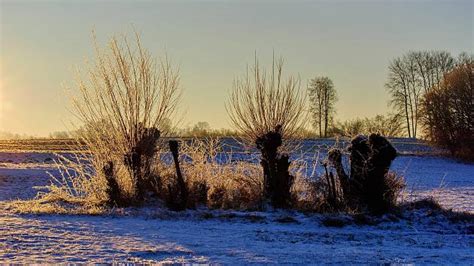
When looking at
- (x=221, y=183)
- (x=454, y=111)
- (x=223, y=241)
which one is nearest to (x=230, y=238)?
(x=223, y=241)

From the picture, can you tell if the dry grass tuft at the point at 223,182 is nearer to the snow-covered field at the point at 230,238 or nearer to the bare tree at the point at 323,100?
the snow-covered field at the point at 230,238

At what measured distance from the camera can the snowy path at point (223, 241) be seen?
10.0 m

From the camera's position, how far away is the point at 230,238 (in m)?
12.0

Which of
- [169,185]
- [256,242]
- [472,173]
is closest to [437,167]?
[472,173]

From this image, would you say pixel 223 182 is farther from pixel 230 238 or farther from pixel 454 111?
pixel 454 111

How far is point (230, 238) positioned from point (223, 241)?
0.43 meters

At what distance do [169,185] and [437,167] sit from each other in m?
33.4

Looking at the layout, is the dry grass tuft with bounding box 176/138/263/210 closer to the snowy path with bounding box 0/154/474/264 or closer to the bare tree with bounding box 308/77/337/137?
the snowy path with bounding box 0/154/474/264

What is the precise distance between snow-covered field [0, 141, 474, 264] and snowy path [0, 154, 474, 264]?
0.06 ft

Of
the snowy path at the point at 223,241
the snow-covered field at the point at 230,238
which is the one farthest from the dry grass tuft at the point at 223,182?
the snowy path at the point at 223,241

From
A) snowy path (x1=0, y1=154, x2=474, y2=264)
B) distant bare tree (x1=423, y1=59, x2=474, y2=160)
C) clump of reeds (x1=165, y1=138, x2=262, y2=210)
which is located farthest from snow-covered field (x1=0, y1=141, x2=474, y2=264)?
distant bare tree (x1=423, y1=59, x2=474, y2=160)

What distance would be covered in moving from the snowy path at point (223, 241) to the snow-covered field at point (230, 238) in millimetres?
18

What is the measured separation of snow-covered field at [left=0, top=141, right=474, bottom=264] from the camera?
33.0ft

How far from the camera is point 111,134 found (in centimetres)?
1831
